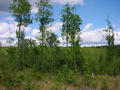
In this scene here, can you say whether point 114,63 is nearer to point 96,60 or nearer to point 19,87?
point 96,60

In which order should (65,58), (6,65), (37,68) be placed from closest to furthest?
(6,65)
(37,68)
(65,58)

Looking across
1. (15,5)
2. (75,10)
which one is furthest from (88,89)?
(15,5)

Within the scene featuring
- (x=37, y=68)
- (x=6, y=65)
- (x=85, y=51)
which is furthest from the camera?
(x=85, y=51)

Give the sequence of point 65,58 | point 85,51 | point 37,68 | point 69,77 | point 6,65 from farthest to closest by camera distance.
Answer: point 85,51, point 65,58, point 37,68, point 69,77, point 6,65

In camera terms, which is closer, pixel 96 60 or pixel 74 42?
pixel 74 42

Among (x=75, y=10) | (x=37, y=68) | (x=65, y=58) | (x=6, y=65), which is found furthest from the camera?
(x=75, y=10)

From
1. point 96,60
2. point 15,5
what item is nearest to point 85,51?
point 96,60

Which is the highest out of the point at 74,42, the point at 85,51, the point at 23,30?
the point at 23,30

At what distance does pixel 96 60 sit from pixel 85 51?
243 centimetres

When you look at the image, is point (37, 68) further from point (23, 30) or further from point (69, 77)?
point (23, 30)

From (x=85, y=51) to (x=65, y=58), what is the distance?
3578 millimetres

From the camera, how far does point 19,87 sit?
28.9ft

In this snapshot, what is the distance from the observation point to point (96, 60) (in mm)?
14898

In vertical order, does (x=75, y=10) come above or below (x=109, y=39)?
above
